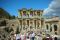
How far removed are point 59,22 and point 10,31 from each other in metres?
1.26

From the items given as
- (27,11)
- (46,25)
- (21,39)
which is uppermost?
(27,11)

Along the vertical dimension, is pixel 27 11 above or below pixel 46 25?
above

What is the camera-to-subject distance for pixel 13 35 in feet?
17.5

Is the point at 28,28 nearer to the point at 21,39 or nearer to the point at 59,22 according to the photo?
the point at 21,39

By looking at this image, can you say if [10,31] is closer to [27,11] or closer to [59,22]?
[27,11]

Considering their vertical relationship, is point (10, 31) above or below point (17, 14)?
below

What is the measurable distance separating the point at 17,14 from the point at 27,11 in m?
0.27

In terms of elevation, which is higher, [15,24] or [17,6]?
[17,6]

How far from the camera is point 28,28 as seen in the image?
17.4ft

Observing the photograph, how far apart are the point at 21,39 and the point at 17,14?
650 mm

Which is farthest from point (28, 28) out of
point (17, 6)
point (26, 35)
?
point (17, 6)

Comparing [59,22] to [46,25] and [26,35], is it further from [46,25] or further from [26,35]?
[26,35]

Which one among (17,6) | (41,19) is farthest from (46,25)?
(17,6)

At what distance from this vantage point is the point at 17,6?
17.8 feet
